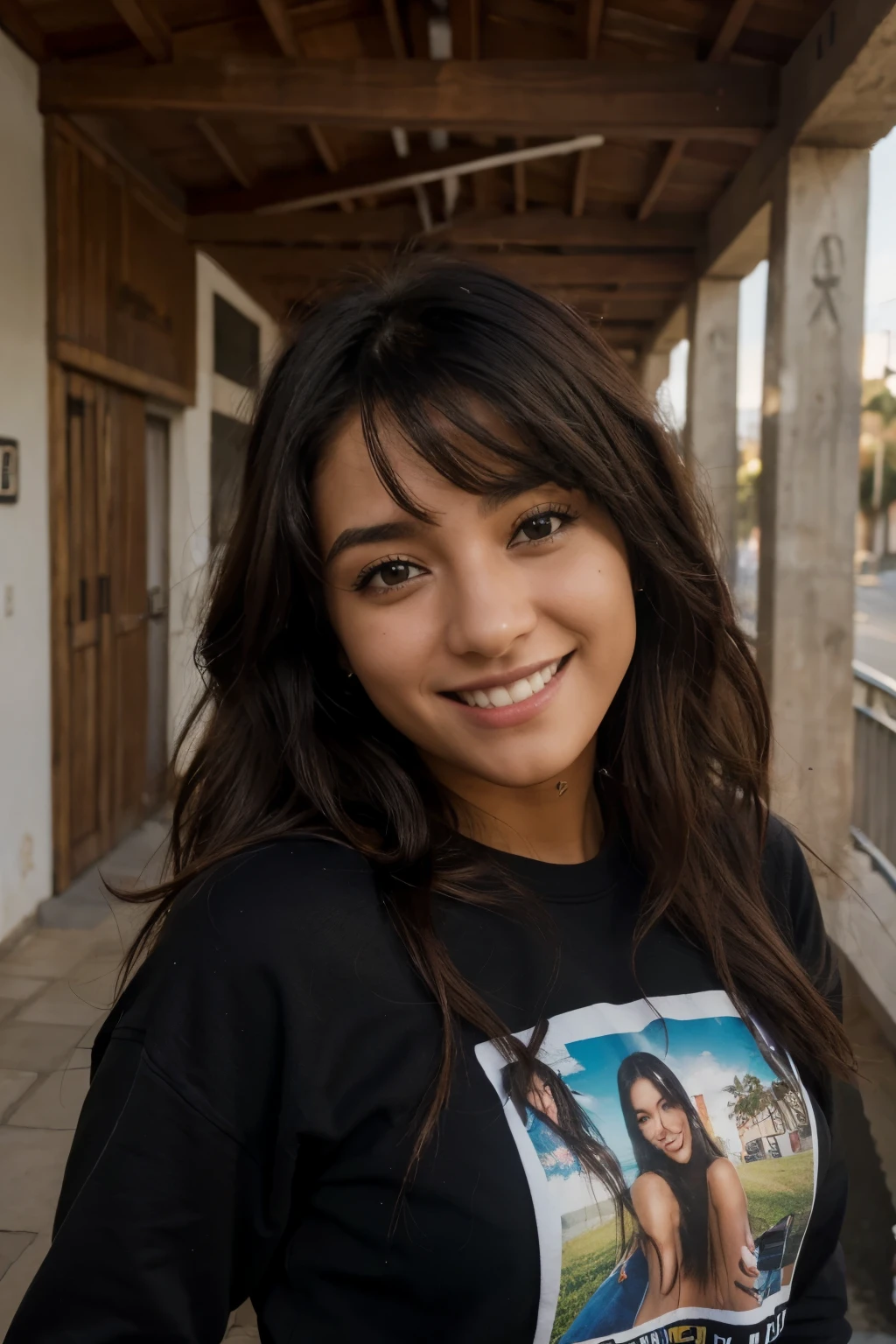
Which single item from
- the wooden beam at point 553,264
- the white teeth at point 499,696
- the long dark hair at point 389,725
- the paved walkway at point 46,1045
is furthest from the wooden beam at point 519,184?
the white teeth at point 499,696

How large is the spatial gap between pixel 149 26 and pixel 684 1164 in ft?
11.7

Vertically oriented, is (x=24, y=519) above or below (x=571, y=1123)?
above

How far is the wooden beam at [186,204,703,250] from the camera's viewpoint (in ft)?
16.9

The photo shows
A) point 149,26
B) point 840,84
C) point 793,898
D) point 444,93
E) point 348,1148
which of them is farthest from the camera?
point 444,93

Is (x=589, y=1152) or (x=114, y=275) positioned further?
(x=114, y=275)

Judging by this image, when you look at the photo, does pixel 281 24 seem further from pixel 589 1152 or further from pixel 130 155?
pixel 589 1152

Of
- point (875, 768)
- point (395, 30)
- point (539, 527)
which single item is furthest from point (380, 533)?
point (395, 30)

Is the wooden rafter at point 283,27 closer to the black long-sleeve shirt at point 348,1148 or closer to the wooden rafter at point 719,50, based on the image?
the wooden rafter at point 719,50

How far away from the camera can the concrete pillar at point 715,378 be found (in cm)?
582

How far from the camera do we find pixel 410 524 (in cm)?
87

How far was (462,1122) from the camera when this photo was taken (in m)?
0.80

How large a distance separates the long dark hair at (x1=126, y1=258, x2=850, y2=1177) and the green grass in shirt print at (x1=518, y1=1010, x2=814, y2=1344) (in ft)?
0.23

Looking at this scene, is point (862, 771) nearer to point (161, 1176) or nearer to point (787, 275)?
point (787, 275)

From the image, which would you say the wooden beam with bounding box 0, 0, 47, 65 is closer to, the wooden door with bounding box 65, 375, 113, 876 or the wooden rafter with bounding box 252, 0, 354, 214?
the wooden rafter with bounding box 252, 0, 354, 214
